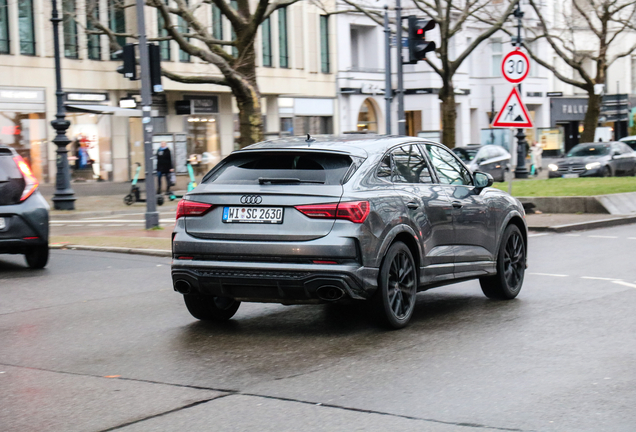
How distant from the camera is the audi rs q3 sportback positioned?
706 centimetres

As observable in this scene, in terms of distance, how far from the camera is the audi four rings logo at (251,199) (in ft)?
23.7

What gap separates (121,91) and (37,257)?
2490 centimetres

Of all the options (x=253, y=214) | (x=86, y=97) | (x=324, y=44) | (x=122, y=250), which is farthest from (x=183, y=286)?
(x=324, y=44)

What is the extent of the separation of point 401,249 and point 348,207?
0.77 m

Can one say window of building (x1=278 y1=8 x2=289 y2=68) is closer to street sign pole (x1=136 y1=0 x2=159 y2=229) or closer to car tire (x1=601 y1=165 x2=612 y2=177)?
car tire (x1=601 y1=165 x2=612 y2=177)

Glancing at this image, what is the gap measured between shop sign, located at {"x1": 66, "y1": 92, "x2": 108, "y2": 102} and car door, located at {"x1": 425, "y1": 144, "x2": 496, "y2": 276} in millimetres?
27223

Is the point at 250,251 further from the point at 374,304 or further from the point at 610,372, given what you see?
the point at 610,372

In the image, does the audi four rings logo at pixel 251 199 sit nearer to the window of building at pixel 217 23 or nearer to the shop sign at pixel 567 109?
the window of building at pixel 217 23

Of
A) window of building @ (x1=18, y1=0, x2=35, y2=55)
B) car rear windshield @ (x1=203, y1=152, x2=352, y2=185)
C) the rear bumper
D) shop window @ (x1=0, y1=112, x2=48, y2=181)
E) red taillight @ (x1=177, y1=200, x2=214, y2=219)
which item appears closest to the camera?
the rear bumper

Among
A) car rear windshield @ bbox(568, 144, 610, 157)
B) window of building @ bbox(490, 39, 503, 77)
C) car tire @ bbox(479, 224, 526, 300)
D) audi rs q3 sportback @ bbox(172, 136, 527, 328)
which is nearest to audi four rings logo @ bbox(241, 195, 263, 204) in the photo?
audi rs q3 sportback @ bbox(172, 136, 527, 328)

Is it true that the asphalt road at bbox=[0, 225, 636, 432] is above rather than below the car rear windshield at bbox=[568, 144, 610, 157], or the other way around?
below

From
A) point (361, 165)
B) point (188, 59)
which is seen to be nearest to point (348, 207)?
point (361, 165)

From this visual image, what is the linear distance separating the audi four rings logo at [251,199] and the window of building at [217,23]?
32394 millimetres

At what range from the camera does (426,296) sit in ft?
31.8
